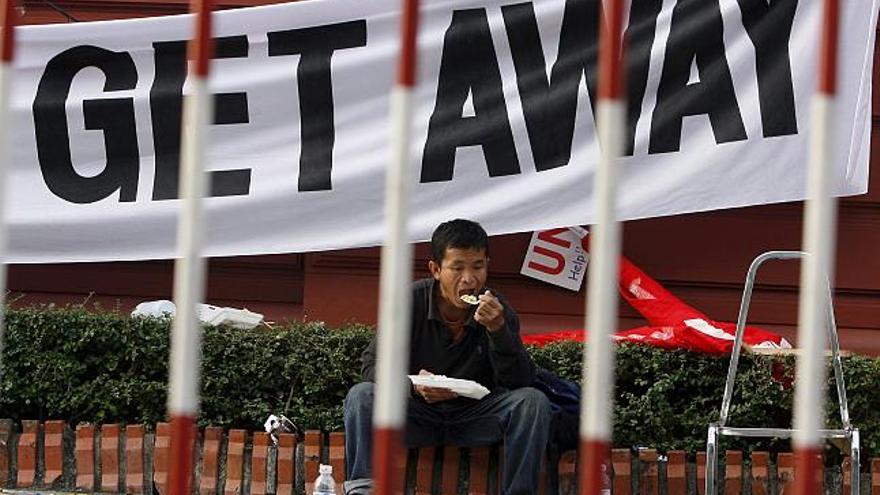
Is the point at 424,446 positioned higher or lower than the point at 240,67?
lower

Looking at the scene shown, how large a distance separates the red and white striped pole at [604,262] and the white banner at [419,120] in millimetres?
4189

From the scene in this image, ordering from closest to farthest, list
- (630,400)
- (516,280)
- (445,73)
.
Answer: (630,400)
(445,73)
(516,280)

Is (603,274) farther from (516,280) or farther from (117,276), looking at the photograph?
(117,276)

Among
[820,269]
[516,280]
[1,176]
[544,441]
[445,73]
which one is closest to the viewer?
[820,269]

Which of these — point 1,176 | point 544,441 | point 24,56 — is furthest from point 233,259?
point 1,176

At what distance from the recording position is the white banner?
6.55 m

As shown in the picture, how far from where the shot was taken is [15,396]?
6.43 meters

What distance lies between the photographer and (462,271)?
5641mm

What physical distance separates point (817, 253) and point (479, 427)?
3401 mm

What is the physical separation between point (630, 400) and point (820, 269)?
3952mm

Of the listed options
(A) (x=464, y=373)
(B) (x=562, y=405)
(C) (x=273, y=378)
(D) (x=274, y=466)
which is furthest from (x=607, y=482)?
(C) (x=273, y=378)

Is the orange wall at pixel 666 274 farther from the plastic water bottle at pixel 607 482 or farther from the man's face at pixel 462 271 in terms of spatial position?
the man's face at pixel 462 271

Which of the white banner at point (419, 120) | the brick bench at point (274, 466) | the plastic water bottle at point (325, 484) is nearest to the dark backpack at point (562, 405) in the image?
the brick bench at point (274, 466)

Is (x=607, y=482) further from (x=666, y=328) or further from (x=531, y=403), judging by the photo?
(x=666, y=328)
